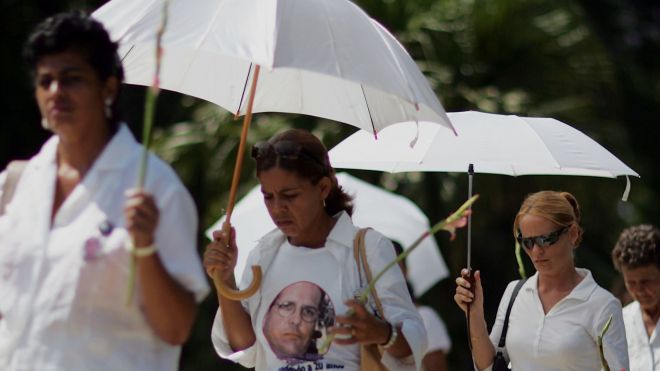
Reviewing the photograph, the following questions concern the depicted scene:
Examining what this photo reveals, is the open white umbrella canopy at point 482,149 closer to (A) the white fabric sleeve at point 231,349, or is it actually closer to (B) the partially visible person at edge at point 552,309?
(B) the partially visible person at edge at point 552,309

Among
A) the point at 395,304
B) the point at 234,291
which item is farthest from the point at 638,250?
the point at 234,291

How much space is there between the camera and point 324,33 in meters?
4.59

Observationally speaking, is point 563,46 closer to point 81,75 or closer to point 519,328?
point 519,328

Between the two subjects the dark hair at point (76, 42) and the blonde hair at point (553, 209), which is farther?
the blonde hair at point (553, 209)

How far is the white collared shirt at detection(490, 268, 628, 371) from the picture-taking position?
5426 mm

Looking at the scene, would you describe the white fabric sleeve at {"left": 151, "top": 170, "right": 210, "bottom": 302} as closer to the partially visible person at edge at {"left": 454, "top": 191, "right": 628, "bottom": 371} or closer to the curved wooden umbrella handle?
the curved wooden umbrella handle

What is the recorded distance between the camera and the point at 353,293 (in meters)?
4.70

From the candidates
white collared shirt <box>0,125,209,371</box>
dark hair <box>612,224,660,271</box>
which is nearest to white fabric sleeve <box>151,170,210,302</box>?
white collared shirt <box>0,125,209,371</box>

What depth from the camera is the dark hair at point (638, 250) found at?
6.31 m

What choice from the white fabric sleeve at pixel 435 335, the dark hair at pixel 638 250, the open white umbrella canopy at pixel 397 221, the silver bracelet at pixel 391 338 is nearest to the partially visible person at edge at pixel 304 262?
the silver bracelet at pixel 391 338

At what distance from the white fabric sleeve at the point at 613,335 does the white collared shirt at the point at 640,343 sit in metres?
0.84

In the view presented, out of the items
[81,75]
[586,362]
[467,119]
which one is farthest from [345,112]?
[81,75]

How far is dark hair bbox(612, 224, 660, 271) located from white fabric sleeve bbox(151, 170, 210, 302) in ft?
10.8

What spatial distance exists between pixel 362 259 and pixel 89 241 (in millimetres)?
1446
